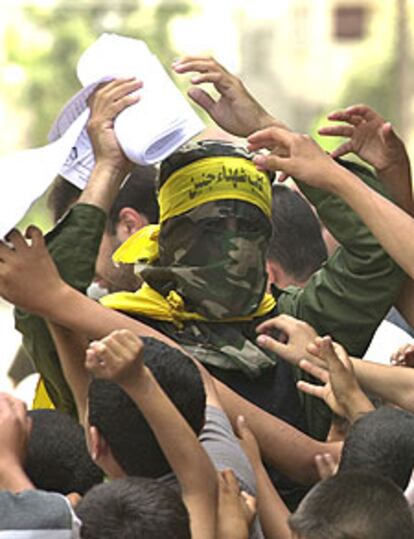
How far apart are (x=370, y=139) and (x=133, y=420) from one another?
95 cm

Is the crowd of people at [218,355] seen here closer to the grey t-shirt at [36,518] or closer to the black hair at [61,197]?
the grey t-shirt at [36,518]

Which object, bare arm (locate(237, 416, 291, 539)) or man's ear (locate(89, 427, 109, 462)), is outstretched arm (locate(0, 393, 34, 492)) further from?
bare arm (locate(237, 416, 291, 539))

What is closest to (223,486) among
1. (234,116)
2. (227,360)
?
(227,360)

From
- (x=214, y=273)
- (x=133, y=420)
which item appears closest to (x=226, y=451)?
(x=133, y=420)

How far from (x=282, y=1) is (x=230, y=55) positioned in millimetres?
4012

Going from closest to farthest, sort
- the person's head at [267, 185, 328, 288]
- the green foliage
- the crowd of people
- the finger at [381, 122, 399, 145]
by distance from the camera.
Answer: the crowd of people
the finger at [381, 122, 399, 145]
the person's head at [267, 185, 328, 288]
the green foliage

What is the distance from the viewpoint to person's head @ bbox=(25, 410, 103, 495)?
393 cm

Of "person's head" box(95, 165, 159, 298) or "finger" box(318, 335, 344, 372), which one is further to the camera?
"person's head" box(95, 165, 159, 298)

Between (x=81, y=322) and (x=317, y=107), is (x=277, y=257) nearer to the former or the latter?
(x=81, y=322)

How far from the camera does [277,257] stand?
5.65m

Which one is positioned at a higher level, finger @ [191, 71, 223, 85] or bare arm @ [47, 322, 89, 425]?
finger @ [191, 71, 223, 85]

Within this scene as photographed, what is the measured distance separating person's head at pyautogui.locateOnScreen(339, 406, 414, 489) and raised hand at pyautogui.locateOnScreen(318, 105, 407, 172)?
2.10 feet

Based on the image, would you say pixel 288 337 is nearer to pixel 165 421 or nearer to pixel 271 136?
pixel 271 136

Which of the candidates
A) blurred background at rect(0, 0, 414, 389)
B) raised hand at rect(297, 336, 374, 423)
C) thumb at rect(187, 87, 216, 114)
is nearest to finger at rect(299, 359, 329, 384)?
raised hand at rect(297, 336, 374, 423)
